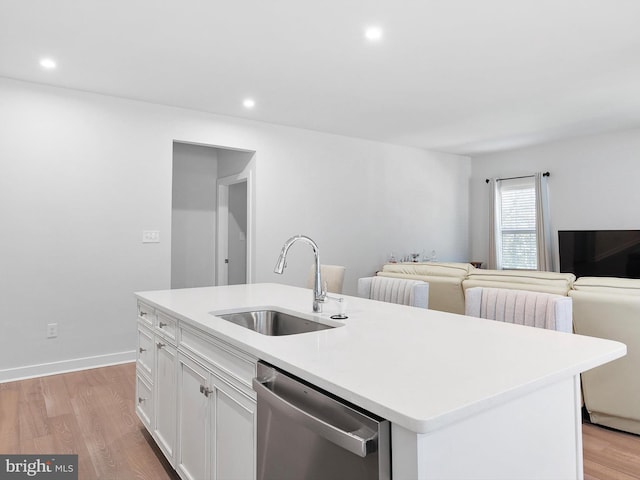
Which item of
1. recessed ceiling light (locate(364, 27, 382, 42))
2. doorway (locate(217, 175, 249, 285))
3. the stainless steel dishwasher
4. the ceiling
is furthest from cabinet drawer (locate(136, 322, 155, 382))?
doorway (locate(217, 175, 249, 285))

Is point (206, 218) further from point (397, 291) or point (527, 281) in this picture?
point (527, 281)

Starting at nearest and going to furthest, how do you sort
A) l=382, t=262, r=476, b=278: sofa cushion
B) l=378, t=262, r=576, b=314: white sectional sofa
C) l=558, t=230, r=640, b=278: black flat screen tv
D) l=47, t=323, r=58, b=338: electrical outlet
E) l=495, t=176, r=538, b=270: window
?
1. l=378, t=262, r=576, b=314: white sectional sofa
2. l=382, t=262, r=476, b=278: sofa cushion
3. l=47, t=323, r=58, b=338: electrical outlet
4. l=558, t=230, r=640, b=278: black flat screen tv
5. l=495, t=176, r=538, b=270: window

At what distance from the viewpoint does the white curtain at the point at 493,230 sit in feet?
22.4

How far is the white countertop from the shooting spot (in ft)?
2.92

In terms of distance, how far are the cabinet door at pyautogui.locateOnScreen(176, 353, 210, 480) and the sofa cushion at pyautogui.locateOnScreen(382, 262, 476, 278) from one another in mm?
2297

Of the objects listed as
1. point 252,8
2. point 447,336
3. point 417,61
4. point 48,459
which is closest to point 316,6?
point 252,8

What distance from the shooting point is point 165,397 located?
2049 mm

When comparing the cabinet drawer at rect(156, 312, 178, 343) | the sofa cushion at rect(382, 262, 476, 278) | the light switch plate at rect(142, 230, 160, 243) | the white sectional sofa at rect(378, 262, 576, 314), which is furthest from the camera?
the light switch plate at rect(142, 230, 160, 243)

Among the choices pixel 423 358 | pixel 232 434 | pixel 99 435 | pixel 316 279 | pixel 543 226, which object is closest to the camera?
pixel 423 358

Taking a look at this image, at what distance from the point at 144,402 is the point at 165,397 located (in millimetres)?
454

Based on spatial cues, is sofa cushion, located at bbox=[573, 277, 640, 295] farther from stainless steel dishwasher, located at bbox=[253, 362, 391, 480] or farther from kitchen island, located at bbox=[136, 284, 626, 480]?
stainless steel dishwasher, located at bbox=[253, 362, 391, 480]

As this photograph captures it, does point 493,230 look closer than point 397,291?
No

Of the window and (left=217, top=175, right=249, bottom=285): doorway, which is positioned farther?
the window

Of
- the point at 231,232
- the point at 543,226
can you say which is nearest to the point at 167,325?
the point at 231,232
